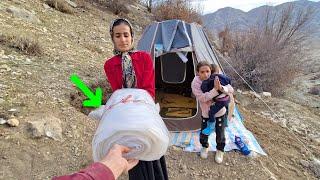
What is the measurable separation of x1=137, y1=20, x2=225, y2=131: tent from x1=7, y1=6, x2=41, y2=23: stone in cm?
288

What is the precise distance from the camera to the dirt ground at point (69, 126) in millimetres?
3209

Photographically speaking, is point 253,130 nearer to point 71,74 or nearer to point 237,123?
point 237,123

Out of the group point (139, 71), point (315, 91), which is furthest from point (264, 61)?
point (139, 71)

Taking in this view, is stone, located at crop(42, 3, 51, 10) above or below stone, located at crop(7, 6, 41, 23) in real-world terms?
above

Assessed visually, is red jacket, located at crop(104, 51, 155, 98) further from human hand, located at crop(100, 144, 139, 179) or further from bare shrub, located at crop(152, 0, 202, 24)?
bare shrub, located at crop(152, 0, 202, 24)

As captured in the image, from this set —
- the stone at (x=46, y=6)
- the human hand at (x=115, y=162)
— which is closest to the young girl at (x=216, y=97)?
the human hand at (x=115, y=162)

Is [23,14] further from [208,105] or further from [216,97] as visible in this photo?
[216,97]

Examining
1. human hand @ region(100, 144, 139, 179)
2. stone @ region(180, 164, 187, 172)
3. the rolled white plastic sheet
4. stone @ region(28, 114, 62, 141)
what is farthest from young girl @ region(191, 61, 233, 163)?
human hand @ region(100, 144, 139, 179)

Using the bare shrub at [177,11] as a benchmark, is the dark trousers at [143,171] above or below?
below

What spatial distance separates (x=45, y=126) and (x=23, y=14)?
4.27 meters

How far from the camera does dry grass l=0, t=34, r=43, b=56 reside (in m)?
5.35

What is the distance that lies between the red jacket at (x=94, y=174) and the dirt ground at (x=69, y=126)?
Result: 2130 millimetres

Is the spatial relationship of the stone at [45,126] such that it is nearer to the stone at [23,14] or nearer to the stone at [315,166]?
the stone at [315,166]

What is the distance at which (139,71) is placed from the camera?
233cm
